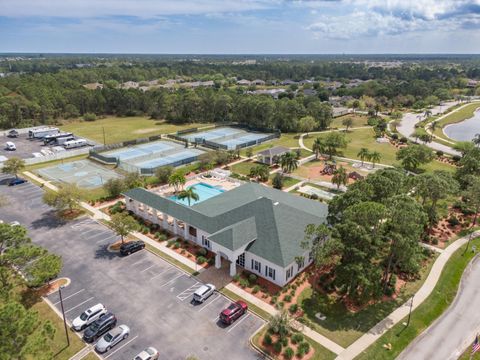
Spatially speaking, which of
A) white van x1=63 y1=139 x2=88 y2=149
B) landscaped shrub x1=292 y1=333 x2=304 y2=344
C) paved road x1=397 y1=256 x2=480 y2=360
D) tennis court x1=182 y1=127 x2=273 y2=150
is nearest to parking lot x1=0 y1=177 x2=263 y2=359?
landscaped shrub x1=292 y1=333 x2=304 y2=344


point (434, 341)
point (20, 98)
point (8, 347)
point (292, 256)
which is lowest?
point (434, 341)

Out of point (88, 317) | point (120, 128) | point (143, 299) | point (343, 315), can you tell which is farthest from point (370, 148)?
point (88, 317)

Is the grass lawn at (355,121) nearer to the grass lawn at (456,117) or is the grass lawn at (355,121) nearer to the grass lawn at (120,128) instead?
the grass lawn at (456,117)

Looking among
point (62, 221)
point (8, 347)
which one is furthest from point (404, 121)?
point (8, 347)

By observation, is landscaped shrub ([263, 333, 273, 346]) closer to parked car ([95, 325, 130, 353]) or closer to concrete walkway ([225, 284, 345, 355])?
concrete walkway ([225, 284, 345, 355])

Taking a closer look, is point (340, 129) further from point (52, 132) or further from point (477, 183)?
point (52, 132)

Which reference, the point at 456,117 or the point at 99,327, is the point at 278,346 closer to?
the point at 99,327
